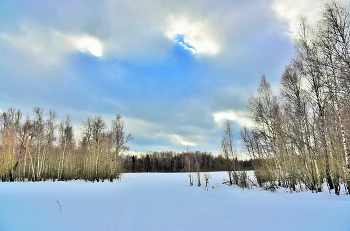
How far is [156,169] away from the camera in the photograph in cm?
8744

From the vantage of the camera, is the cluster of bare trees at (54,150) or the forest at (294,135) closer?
the forest at (294,135)

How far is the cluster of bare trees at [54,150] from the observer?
2803 centimetres

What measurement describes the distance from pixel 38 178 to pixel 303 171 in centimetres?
3186

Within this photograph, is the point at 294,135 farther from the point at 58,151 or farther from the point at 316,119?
the point at 58,151

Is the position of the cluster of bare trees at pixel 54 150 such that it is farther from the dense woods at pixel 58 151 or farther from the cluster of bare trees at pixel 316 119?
the cluster of bare trees at pixel 316 119

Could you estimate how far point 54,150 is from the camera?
35.0m

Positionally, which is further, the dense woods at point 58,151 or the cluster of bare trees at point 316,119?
the dense woods at point 58,151

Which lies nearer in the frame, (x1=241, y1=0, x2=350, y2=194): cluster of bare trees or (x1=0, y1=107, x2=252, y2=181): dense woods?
(x1=241, y1=0, x2=350, y2=194): cluster of bare trees

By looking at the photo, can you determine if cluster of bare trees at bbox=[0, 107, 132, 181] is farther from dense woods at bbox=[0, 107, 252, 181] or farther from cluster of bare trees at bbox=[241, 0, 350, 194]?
cluster of bare trees at bbox=[241, 0, 350, 194]

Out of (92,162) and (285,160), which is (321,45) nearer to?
(285,160)

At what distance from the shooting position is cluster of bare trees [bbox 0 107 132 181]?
28.0 m

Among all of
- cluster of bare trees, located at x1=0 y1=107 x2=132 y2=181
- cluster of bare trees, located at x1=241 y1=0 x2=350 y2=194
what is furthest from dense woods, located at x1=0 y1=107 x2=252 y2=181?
cluster of bare trees, located at x1=241 y1=0 x2=350 y2=194

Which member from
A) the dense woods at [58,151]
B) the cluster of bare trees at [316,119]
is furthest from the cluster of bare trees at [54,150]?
the cluster of bare trees at [316,119]

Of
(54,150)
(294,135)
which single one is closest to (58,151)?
(54,150)
